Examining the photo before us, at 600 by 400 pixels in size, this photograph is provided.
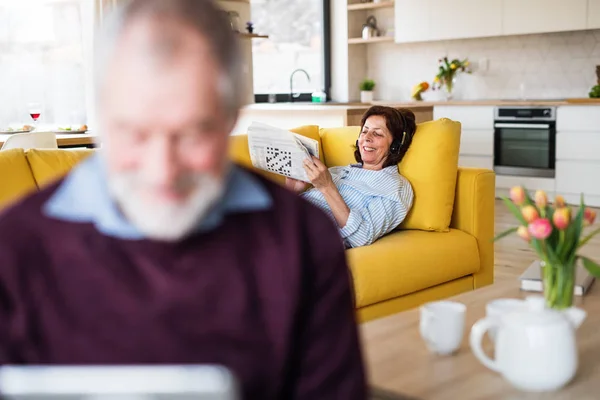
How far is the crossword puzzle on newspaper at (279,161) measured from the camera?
10.3 ft

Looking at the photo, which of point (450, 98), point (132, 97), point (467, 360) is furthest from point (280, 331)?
point (450, 98)

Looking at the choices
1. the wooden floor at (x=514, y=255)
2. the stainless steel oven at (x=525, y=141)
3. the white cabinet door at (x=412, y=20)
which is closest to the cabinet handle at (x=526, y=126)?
the stainless steel oven at (x=525, y=141)

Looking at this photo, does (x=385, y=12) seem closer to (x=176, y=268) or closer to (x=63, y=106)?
(x=63, y=106)

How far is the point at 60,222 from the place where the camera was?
93cm

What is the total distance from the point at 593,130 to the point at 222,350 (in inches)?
225

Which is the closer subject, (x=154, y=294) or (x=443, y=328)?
(x=154, y=294)

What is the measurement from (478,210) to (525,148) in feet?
11.2

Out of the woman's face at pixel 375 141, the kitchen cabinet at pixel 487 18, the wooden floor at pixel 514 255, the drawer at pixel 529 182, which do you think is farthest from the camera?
the drawer at pixel 529 182

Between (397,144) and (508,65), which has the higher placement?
(508,65)

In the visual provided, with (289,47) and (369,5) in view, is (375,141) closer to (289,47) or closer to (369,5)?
(369,5)

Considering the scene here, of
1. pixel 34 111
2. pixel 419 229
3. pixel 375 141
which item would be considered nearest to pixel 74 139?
pixel 34 111

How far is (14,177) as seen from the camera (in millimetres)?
2658

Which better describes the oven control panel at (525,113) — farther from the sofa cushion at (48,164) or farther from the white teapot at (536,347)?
the white teapot at (536,347)

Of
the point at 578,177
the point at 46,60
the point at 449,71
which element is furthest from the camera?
the point at 449,71
